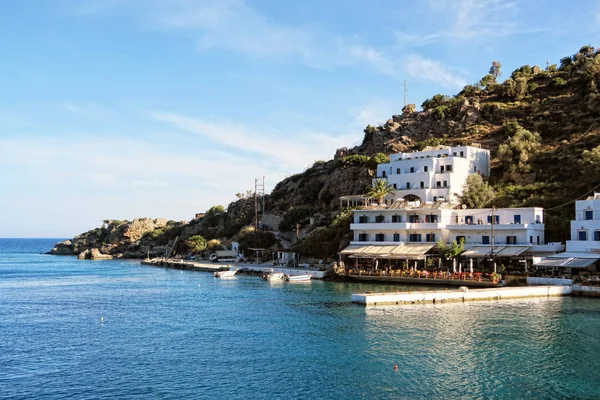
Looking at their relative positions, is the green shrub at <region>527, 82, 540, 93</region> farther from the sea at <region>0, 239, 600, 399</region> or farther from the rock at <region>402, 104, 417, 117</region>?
the sea at <region>0, 239, 600, 399</region>

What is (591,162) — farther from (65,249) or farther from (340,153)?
(65,249)

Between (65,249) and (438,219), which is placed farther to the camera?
(65,249)

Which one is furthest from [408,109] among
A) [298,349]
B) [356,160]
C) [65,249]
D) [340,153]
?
[65,249]

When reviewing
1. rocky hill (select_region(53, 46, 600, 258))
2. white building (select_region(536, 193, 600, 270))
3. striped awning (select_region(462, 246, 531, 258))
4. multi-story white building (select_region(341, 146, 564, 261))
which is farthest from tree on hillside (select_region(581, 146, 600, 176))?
striped awning (select_region(462, 246, 531, 258))

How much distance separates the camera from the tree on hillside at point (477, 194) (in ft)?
270

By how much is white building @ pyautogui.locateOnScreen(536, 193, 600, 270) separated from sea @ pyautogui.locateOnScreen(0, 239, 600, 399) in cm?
668

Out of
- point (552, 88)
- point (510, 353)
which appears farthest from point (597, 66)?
point (510, 353)

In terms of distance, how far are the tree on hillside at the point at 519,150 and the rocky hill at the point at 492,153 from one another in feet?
0.57

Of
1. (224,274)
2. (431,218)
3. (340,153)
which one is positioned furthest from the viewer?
(340,153)

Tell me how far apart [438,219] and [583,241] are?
18.4 meters

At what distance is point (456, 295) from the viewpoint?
55.2m

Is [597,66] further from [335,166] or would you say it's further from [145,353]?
[145,353]

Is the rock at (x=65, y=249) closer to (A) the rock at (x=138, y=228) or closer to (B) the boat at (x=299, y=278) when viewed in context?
(A) the rock at (x=138, y=228)

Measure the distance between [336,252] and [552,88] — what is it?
65.8 meters
